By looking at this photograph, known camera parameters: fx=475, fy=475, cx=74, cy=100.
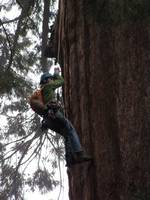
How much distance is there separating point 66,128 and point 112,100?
54 centimetres

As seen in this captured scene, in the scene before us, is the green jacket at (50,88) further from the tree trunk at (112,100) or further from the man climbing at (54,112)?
the tree trunk at (112,100)

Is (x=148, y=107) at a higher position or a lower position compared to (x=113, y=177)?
higher

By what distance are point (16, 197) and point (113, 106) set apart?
490 inches

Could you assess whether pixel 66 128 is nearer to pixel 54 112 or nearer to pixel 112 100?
pixel 54 112

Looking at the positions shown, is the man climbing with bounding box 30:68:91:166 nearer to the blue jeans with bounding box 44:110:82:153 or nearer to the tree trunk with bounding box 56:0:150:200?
the blue jeans with bounding box 44:110:82:153

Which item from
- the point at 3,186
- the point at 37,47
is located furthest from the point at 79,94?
the point at 3,186

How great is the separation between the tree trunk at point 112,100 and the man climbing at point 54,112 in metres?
0.16

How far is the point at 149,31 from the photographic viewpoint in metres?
4.68

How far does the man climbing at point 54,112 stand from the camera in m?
4.59

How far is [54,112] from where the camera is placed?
15.5 ft

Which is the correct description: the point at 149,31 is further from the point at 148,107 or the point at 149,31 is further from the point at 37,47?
the point at 37,47

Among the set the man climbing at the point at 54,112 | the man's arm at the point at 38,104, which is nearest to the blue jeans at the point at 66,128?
the man climbing at the point at 54,112

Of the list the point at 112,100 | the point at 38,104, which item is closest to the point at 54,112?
the point at 38,104

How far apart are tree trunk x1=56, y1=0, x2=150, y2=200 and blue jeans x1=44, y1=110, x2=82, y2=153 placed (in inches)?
A: 6.6
